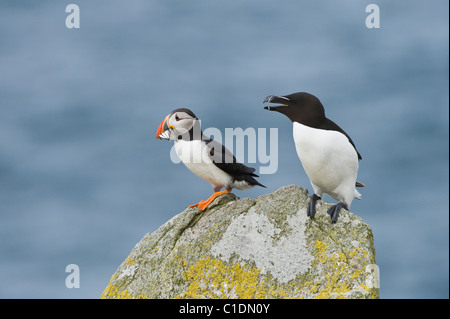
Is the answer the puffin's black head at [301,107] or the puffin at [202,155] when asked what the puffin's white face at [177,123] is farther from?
the puffin's black head at [301,107]

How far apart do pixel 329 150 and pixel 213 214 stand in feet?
5.06

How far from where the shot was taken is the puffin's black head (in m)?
7.33

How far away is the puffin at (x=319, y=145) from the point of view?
726cm

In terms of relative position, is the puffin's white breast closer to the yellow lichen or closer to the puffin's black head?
the puffin's black head

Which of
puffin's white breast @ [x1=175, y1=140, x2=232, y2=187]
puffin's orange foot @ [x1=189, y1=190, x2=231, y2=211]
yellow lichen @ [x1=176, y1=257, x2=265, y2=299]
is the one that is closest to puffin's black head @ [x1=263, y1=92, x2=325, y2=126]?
puffin's white breast @ [x1=175, y1=140, x2=232, y2=187]

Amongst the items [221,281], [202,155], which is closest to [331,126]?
[202,155]

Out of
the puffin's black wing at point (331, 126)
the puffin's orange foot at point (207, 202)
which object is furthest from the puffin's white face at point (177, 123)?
the puffin's black wing at point (331, 126)

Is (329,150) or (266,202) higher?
(329,150)
